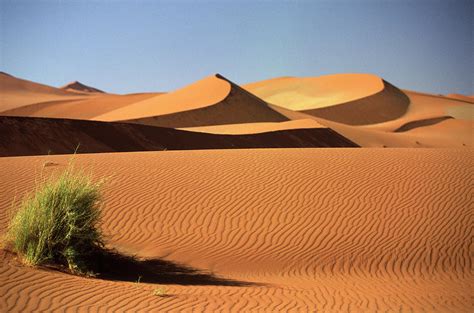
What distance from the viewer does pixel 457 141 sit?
5522cm

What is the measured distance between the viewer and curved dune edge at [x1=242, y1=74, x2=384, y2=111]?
83625mm

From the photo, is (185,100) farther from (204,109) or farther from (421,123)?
(421,123)

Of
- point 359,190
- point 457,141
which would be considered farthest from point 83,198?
point 457,141

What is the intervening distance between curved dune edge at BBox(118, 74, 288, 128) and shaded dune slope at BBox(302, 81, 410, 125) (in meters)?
15.6

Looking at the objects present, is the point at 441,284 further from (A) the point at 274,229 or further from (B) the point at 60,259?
(B) the point at 60,259

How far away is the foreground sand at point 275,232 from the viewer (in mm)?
8492

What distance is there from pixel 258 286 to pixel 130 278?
200 cm

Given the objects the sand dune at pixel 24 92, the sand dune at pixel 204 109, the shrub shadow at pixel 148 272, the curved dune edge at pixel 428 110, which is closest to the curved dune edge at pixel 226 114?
the sand dune at pixel 204 109

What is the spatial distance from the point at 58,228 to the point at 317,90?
8480 centimetres

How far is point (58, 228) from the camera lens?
9602 millimetres

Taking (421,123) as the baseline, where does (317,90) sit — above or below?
above

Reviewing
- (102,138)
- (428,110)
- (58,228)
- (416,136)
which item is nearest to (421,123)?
(428,110)

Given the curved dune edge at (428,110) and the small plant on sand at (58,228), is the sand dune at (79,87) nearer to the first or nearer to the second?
the curved dune edge at (428,110)

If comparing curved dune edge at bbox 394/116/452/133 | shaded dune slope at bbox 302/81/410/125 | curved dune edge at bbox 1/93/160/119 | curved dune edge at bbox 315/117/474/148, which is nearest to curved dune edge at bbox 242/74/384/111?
shaded dune slope at bbox 302/81/410/125
